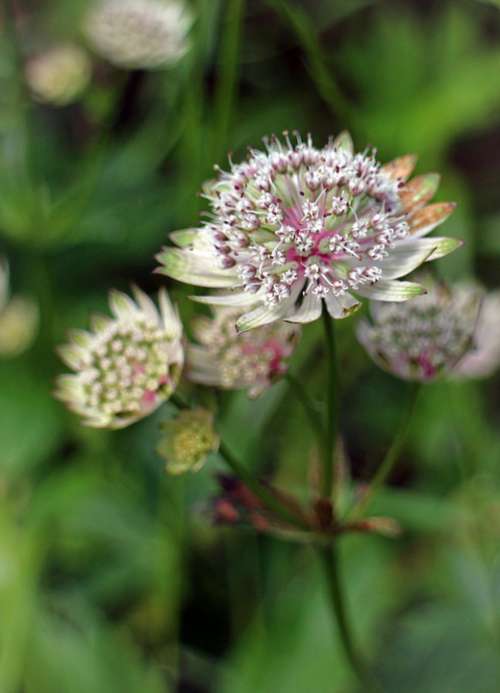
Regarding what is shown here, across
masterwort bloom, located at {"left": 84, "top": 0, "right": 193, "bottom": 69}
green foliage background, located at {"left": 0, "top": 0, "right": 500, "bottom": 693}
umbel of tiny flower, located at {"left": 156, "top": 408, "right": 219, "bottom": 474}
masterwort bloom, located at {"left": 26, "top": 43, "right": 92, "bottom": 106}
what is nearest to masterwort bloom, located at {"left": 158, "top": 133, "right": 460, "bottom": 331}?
umbel of tiny flower, located at {"left": 156, "top": 408, "right": 219, "bottom": 474}

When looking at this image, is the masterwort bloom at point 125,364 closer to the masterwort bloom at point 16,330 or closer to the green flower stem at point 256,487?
the green flower stem at point 256,487

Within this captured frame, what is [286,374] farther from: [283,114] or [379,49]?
[379,49]

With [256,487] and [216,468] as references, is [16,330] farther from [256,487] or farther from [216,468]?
[256,487]

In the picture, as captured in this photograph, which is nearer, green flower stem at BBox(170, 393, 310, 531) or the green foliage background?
green flower stem at BBox(170, 393, 310, 531)

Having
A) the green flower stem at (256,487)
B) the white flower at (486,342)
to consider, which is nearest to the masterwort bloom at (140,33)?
the white flower at (486,342)

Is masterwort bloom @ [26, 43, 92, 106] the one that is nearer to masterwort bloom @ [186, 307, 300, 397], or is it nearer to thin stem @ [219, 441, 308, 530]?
masterwort bloom @ [186, 307, 300, 397]

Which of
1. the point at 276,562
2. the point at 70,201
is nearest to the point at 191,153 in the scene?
the point at 70,201

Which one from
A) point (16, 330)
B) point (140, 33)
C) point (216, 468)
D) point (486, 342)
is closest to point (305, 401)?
point (486, 342)
